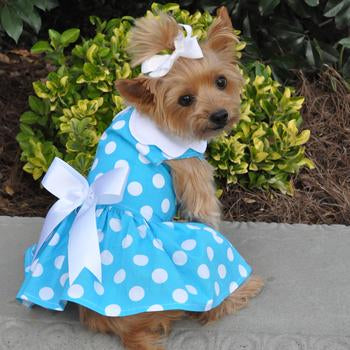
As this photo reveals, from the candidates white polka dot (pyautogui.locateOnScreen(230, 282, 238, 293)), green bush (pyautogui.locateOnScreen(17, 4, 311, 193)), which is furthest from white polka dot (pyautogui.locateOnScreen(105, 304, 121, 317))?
green bush (pyautogui.locateOnScreen(17, 4, 311, 193))

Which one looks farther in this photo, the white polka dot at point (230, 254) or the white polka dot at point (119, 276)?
the white polka dot at point (230, 254)

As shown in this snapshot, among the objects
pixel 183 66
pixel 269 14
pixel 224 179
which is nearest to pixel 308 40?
pixel 269 14

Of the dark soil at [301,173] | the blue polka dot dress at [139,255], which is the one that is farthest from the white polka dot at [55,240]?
the dark soil at [301,173]

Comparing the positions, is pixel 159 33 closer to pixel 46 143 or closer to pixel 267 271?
pixel 267 271

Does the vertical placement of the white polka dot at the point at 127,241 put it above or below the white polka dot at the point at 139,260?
above

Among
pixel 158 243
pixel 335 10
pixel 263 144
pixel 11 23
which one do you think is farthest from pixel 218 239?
pixel 335 10

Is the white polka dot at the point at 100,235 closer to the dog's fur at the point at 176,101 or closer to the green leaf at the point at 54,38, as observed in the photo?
the dog's fur at the point at 176,101
